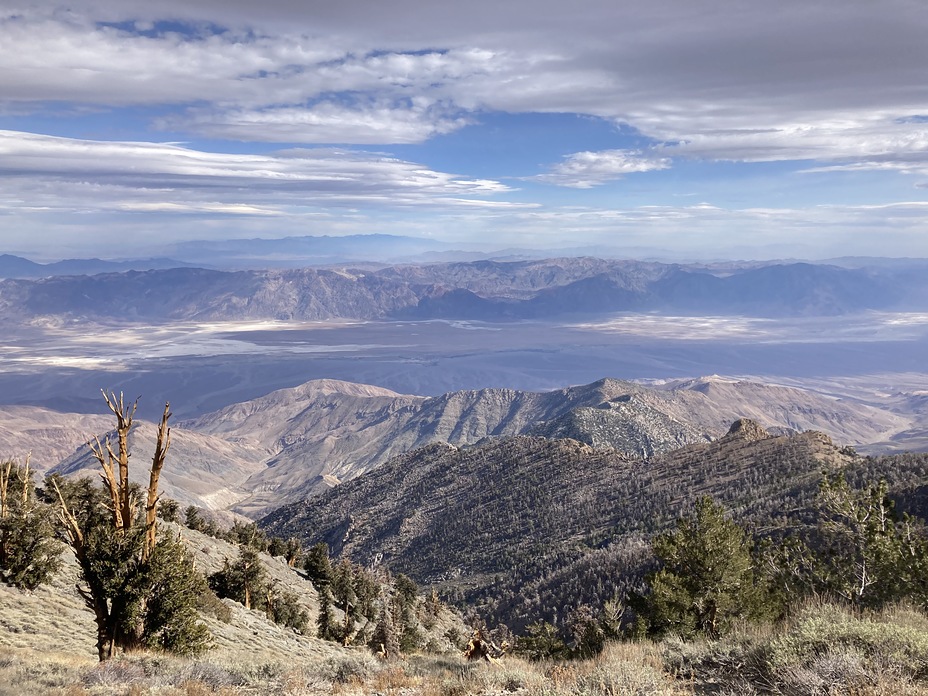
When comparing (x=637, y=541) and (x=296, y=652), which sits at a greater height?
(x=296, y=652)

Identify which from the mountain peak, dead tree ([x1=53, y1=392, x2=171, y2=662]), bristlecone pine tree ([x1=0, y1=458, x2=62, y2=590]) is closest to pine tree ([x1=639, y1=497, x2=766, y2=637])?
dead tree ([x1=53, y1=392, x2=171, y2=662])

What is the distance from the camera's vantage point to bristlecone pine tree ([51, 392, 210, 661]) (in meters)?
16.6

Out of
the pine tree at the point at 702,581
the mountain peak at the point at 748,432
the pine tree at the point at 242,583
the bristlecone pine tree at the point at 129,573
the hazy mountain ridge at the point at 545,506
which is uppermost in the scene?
the bristlecone pine tree at the point at 129,573

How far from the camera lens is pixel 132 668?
14391 mm

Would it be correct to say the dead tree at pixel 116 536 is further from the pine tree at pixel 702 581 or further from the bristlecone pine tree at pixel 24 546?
the pine tree at pixel 702 581

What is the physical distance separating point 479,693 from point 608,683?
260 centimetres

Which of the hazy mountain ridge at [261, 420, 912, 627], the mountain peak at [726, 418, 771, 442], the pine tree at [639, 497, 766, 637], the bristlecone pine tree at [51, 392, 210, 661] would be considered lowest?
the hazy mountain ridge at [261, 420, 912, 627]

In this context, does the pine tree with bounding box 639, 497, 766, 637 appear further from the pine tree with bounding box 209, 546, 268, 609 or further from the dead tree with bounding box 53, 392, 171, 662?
the pine tree with bounding box 209, 546, 268, 609

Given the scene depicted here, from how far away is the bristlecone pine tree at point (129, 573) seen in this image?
1664 cm

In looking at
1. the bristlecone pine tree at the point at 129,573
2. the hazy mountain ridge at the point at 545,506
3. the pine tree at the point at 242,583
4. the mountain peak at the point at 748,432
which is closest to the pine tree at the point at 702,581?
the bristlecone pine tree at the point at 129,573

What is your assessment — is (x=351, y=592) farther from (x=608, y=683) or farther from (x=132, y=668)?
(x=608, y=683)

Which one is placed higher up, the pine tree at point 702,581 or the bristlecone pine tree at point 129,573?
the bristlecone pine tree at point 129,573

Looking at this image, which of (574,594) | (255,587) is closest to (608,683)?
(255,587)

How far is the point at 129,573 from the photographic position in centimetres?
1683
